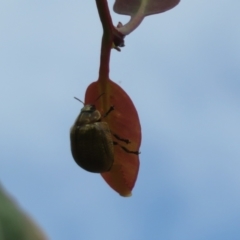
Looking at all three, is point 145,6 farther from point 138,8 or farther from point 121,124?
point 121,124

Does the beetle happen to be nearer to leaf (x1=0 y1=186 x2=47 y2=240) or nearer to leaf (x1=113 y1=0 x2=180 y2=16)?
leaf (x1=113 y1=0 x2=180 y2=16)

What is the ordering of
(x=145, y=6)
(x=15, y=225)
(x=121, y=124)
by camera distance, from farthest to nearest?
(x=145, y=6) → (x=121, y=124) → (x=15, y=225)

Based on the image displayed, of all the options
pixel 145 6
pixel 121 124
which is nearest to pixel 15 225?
pixel 121 124

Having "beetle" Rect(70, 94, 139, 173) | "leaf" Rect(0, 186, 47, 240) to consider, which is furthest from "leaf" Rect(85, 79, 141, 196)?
"leaf" Rect(0, 186, 47, 240)

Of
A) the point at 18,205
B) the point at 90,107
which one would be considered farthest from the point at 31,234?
the point at 90,107

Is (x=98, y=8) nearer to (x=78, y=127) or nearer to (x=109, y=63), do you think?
(x=109, y=63)

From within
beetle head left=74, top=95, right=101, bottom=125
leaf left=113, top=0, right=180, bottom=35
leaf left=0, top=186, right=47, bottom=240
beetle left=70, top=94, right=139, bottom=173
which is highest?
leaf left=113, top=0, right=180, bottom=35
